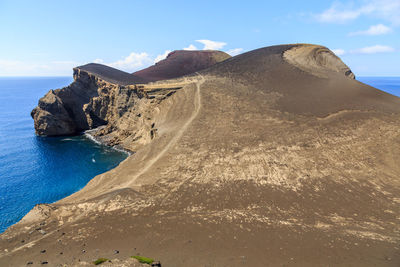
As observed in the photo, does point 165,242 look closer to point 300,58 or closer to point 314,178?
point 314,178

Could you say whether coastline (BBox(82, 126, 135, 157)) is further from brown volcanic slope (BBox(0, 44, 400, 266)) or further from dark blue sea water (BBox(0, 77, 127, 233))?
brown volcanic slope (BBox(0, 44, 400, 266))

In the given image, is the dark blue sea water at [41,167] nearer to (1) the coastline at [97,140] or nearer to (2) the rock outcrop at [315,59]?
(1) the coastline at [97,140]

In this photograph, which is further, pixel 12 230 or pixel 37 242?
pixel 12 230

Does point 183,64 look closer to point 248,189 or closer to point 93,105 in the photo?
point 93,105

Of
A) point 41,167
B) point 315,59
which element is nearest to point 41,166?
point 41,167

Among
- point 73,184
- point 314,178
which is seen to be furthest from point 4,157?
point 314,178
